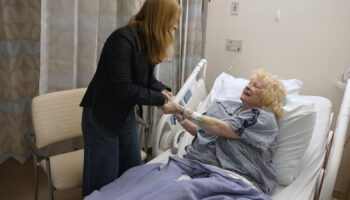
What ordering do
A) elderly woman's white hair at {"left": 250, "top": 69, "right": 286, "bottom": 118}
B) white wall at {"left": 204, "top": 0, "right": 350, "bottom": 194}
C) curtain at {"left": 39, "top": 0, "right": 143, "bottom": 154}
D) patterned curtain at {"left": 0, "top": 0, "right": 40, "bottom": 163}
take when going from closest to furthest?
elderly woman's white hair at {"left": 250, "top": 69, "right": 286, "bottom": 118}
curtain at {"left": 39, "top": 0, "right": 143, "bottom": 154}
patterned curtain at {"left": 0, "top": 0, "right": 40, "bottom": 163}
white wall at {"left": 204, "top": 0, "right": 350, "bottom": 194}

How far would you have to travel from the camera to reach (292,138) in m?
1.69

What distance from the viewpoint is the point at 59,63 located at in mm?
1895

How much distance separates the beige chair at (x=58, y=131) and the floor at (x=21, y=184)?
0.45 metres

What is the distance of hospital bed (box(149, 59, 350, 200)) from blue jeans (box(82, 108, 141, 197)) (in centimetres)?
20

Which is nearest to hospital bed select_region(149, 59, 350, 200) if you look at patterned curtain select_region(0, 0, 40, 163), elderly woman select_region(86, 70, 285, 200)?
elderly woman select_region(86, 70, 285, 200)

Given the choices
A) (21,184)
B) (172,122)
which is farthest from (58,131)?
(21,184)

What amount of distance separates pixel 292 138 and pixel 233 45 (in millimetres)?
1071

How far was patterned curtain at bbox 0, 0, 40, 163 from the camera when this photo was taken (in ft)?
6.71

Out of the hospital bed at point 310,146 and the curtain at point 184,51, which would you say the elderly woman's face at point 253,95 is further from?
the curtain at point 184,51

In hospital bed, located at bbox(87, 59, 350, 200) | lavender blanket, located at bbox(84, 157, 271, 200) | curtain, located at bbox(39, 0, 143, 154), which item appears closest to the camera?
lavender blanket, located at bbox(84, 157, 271, 200)

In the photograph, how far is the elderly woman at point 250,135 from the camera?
1.57 metres

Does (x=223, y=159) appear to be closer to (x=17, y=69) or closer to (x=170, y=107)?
(x=170, y=107)

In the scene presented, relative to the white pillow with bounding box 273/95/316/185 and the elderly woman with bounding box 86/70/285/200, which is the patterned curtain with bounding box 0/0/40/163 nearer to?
the elderly woman with bounding box 86/70/285/200

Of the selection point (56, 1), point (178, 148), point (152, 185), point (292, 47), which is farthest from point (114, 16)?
point (292, 47)
